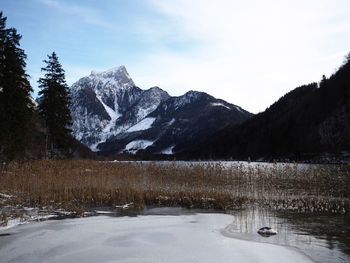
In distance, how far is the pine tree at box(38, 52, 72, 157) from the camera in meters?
34.2

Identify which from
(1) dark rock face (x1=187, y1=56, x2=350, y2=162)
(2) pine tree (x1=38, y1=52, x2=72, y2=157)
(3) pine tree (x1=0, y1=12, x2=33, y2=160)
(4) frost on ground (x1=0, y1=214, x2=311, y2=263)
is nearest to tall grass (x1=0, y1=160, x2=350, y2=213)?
(4) frost on ground (x1=0, y1=214, x2=311, y2=263)

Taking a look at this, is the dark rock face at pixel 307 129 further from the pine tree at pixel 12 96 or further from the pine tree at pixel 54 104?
the pine tree at pixel 12 96

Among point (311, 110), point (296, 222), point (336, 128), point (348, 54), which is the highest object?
point (348, 54)

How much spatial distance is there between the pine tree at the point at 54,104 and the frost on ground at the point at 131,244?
85.0 ft

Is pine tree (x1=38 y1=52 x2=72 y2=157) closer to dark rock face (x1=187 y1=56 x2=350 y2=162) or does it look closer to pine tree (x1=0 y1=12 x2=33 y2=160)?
pine tree (x1=0 y1=12 x2=33 y2=160)

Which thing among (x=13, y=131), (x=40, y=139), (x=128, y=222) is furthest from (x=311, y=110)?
(x=128, y=222)

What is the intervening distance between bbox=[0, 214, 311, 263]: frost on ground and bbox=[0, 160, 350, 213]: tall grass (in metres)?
3.86

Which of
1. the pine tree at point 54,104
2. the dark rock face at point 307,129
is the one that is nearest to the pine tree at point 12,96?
the pine tree at point 54,104

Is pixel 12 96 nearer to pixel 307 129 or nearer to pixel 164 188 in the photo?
pixel 164 188

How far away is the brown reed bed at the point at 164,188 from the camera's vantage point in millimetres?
14065

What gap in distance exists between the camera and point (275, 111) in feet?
558

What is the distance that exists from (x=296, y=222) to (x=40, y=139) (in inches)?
1451

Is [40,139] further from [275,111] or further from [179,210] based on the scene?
[275,111]

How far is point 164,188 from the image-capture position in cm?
1733
